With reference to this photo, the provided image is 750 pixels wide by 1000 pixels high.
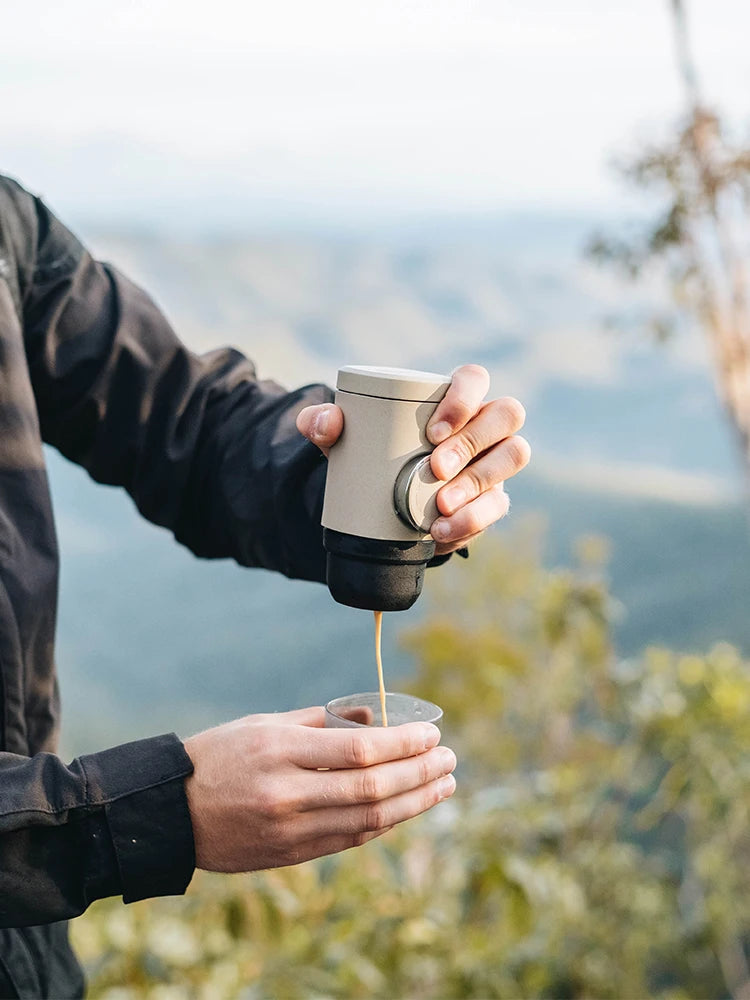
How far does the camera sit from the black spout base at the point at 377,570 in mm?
917

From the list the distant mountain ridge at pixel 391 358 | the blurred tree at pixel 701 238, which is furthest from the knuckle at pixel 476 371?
the distant mountain ridge at pixel 391 358

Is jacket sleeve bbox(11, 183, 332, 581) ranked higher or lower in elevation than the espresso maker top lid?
higher

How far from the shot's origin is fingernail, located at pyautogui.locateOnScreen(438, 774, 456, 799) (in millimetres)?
881

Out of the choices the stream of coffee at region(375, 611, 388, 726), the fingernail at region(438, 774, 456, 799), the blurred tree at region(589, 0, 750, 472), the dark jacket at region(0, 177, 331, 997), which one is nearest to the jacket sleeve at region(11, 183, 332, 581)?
the dark jacket at region(0, 177, 331, 997)

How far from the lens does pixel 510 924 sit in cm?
191

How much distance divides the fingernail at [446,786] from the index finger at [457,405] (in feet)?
0.88

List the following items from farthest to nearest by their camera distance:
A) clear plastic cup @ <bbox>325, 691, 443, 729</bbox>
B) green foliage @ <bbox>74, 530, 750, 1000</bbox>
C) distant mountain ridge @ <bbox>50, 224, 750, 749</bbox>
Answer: distant mountain ridge @ <bbox>50, 224, 750, 749</bbox> < green foliage @ <bbox>74, 530, 750, 1000</bbox> < clear plastic cup @ <bbox>325, 691, 443, 729</bbox>

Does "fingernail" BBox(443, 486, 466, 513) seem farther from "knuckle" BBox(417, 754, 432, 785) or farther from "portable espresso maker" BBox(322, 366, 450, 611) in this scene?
"knuckle" BBox(417, 754, 432, 785)

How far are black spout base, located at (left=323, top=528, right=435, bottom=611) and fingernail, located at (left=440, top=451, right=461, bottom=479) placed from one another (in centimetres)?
6

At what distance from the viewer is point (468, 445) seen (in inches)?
37.1

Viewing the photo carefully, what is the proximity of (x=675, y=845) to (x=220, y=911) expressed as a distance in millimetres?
4333

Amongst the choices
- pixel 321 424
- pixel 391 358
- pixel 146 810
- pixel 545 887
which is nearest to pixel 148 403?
pixel 321 424

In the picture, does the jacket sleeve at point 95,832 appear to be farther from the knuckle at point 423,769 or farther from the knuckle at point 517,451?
the knuckle at point 517,451

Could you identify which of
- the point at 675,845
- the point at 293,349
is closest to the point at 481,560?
the point at 675,845
